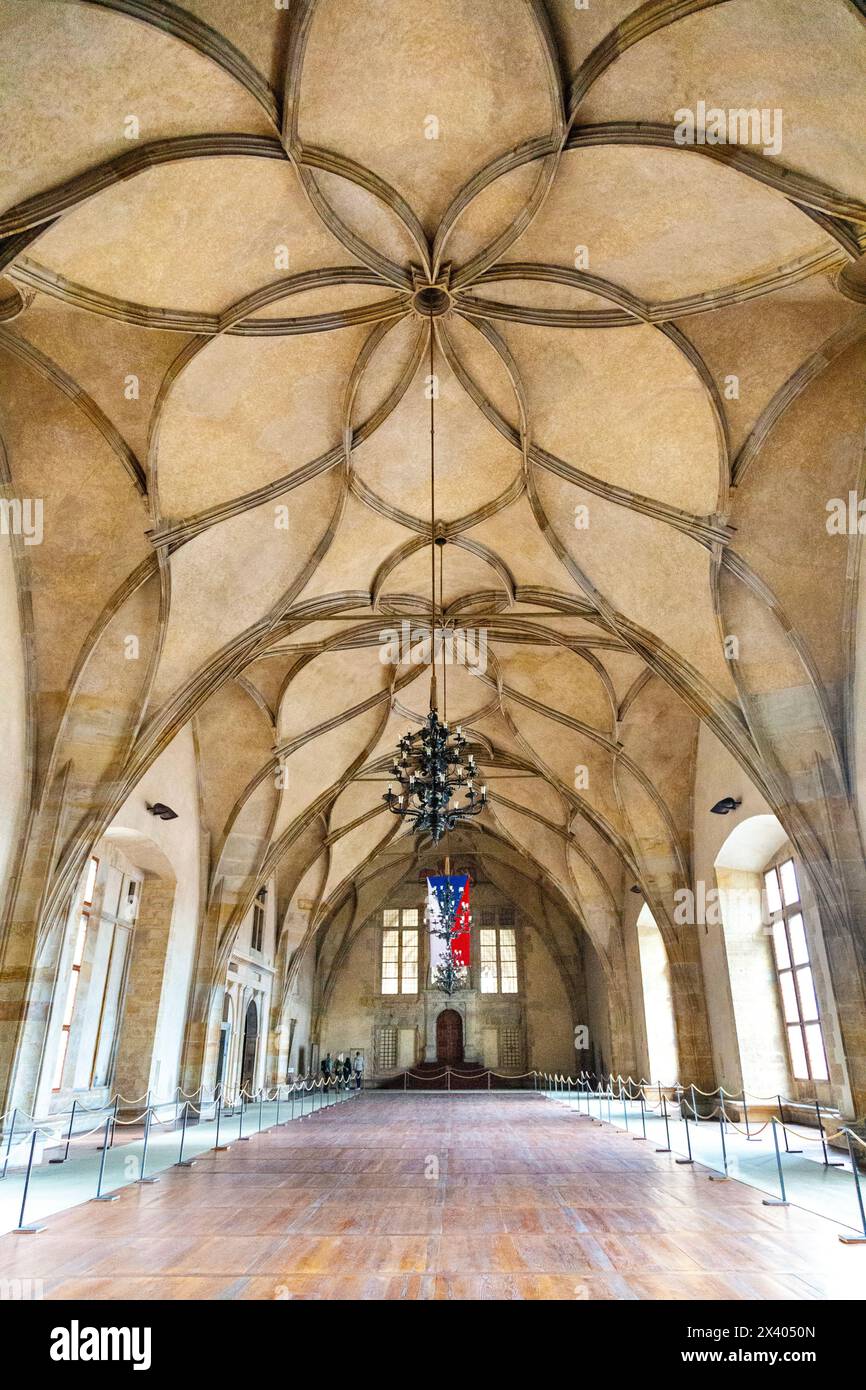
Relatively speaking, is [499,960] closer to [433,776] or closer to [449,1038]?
[449,1038]

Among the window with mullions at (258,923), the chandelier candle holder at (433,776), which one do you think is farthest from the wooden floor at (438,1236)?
the window with mullions at (258,923)

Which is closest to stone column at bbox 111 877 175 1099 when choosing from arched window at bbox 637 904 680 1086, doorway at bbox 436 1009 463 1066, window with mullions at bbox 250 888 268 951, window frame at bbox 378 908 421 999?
window with mullions at bbox 250 888 268 951

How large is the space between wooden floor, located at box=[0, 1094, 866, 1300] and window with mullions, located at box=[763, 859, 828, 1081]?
15.5 ft

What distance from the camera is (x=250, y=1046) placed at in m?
21.6

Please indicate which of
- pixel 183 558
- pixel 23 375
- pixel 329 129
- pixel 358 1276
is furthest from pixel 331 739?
pixel 358 1276

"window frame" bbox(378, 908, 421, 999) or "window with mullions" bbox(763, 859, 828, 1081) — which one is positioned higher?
"window frame" bbox(378, 908, 421, 999)

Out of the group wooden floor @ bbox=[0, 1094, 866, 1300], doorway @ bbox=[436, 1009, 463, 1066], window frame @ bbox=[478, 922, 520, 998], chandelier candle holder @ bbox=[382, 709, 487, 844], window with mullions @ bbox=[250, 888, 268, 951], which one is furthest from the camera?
window frame @ bbox=[478, 922, 520, 998]

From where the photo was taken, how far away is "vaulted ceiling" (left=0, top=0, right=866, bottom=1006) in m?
6.64

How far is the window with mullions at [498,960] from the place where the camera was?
94.1 ft

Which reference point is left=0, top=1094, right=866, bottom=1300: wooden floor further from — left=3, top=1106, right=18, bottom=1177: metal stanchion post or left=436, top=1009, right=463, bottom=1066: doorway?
left=436, top=1009, right=463, bottom=1066: doorway

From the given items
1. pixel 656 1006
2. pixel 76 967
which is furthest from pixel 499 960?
pixel 76 967

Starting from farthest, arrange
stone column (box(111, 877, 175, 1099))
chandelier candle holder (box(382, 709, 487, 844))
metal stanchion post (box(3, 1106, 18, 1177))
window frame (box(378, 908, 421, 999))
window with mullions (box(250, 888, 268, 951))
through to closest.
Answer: window frame (box(378, 908, 421, 999)) → window with mullions (box(250, 888, 268, 951)) → stone column (box(111, 877, 175, 1099)) → chandelier candle holder (box(382, 709, 487, 844)) → metal stanchion post (box(3, 1106, 18, 1177))

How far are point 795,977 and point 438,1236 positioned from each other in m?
10.1

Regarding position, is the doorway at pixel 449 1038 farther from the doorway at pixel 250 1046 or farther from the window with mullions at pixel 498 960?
the doorway at pixel 250 1046
